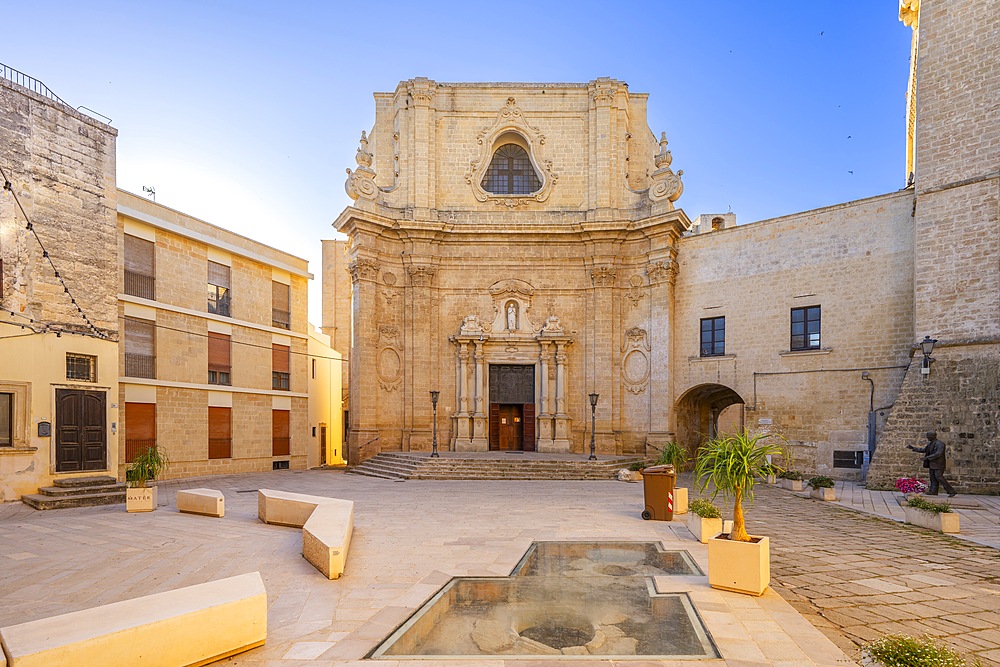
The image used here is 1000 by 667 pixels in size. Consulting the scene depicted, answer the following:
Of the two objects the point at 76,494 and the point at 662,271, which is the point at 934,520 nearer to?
the point at 662,271

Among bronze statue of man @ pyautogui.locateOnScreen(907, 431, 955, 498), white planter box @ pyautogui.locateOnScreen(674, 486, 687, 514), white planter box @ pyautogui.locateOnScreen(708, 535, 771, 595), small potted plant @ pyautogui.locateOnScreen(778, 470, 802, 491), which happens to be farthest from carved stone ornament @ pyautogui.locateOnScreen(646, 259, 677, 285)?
white planter box @ pyautogui.locateOnScreen(708, 535, 771, 595)

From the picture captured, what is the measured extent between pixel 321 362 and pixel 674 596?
24.5 metres

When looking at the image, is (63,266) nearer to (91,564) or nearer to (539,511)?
(91,564)

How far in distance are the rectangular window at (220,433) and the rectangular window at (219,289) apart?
3368 millimetres

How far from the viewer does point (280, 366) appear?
2311 cm

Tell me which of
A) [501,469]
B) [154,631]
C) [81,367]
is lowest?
[501,469]

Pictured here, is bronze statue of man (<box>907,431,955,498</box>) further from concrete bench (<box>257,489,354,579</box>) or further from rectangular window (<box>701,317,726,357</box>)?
concrete bench (<box>257,489,354,579</box>)

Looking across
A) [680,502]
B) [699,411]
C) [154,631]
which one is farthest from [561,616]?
[699,411]

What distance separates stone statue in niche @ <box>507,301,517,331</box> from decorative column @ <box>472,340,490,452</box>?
1.38 meters

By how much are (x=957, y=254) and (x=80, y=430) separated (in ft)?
73.4

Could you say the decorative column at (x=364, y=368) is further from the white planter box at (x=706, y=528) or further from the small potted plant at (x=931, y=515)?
the small potted plant at (x=931, y=515)

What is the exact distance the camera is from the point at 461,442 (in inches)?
913

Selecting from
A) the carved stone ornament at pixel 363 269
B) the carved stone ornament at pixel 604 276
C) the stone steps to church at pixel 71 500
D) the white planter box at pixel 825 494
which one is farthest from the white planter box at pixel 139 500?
the carved stone ornament at pixel 604 276

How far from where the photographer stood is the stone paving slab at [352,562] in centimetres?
517
